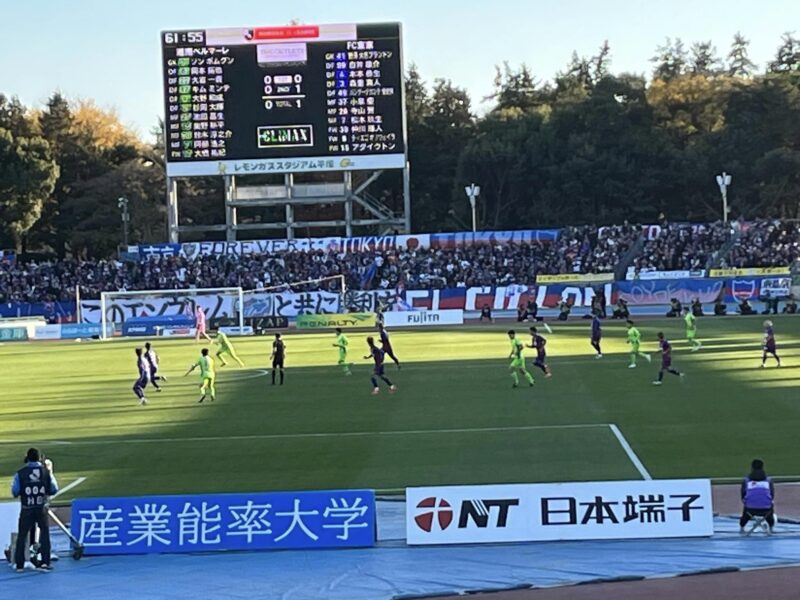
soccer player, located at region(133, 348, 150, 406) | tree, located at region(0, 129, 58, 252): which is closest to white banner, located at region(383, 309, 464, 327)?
soccer player, located at region(133, 348, 150, 406)

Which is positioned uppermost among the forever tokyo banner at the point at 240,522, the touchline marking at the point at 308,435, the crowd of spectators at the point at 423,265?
the crowd of spectators at the point at 423,265

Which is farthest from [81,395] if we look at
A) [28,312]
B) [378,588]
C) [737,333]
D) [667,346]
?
[28,312]

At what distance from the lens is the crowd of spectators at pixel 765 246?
225 feet

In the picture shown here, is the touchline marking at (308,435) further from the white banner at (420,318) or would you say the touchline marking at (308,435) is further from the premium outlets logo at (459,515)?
the white banner at (420,318)

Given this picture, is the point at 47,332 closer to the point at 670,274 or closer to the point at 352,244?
the point at 352,244

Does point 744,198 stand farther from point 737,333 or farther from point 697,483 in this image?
point 697,483

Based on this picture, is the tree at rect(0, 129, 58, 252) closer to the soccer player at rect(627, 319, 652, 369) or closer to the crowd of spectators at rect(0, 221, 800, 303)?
the crowd of spectators at rect(0, 221, 800, 303)

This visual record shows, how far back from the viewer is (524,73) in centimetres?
11019

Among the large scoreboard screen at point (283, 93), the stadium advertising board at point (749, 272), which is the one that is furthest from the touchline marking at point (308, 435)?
the stadium advertising board at point (749, 272)

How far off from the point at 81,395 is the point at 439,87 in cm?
7387

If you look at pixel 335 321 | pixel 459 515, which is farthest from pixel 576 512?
pixel 335 321

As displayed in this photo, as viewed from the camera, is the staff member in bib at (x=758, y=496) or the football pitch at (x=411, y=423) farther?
the football pitch at (x=411, y=423)

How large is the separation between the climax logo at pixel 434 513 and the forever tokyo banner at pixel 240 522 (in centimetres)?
72

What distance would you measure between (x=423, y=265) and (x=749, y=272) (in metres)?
20.9
